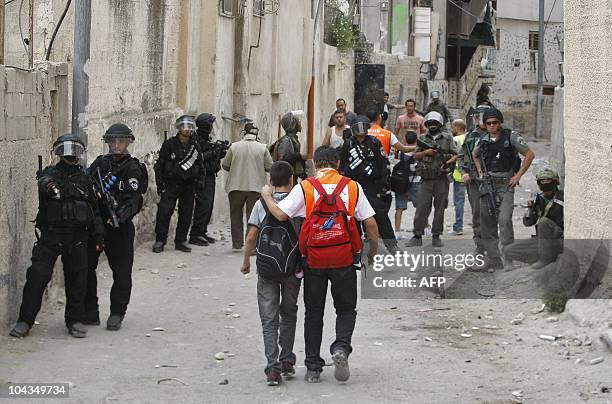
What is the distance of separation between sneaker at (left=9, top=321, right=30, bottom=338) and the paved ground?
0.09 m

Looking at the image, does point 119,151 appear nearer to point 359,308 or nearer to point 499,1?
point 359,308

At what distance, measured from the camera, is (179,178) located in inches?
565

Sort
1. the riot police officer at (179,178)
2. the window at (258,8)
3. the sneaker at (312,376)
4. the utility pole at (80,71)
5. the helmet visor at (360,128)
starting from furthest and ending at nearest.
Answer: the window at (258,8)
the riot police officer at (179,178)
the helmet visor at (360,128)
the utility pole at (80,71)
the sneaker at (312,376)

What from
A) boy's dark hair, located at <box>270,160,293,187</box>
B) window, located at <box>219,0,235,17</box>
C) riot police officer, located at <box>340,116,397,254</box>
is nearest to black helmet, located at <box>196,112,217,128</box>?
riot police officer, located at <box>340,116,397,254</box>

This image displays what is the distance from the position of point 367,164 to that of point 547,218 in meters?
2.24

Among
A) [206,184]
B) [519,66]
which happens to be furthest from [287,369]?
[519,66]

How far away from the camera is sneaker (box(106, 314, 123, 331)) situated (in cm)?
992

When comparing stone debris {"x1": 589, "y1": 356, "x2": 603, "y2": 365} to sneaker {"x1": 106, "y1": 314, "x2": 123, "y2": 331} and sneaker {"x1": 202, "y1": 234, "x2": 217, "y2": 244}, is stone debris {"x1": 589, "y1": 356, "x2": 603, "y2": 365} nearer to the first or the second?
sneaker {"x1": 106, "y1": 314, "x2": 123, "y2": 331}

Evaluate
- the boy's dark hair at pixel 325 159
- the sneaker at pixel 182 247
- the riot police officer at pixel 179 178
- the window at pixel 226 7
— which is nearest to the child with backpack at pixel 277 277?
the boy's dark hair at pixel 325 159

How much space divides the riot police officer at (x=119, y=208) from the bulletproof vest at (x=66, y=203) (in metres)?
0.38

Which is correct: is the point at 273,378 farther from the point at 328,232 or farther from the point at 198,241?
the point at 198,241

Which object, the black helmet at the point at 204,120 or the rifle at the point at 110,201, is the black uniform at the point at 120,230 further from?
the black helmet at the point at 204,120

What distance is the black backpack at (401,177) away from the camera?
14727 millimetres

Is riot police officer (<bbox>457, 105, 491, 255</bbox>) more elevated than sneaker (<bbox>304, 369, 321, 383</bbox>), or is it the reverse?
riot police officer (<bbox>457, 105, 491, 255</bbox>)
